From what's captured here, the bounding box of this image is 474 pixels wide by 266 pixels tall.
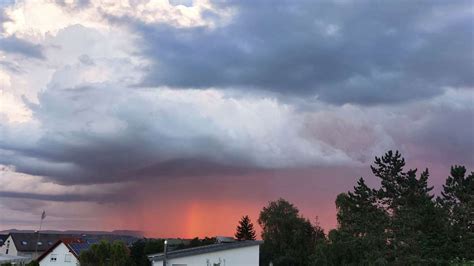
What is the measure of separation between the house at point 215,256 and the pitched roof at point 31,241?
225ft

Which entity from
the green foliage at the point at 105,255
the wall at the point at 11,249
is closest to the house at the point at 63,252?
the green foliage at the point at 105,255

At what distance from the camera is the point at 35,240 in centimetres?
10669

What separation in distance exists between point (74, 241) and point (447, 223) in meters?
45.6

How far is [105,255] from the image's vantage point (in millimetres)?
47375

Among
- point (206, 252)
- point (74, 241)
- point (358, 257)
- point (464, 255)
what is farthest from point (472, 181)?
point (74, 241)

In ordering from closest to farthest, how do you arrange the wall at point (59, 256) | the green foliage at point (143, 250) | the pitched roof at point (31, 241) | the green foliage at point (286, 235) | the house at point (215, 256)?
the house at point (215, 256), the green foliage at point (143, 250), the wall at point (59, 256), the green foliage at point (286, 235), the pitched roof at point (31, 241)

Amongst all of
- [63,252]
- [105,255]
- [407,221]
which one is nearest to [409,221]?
[407,221]

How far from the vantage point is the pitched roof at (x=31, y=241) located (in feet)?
338

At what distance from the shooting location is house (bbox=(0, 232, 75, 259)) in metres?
102

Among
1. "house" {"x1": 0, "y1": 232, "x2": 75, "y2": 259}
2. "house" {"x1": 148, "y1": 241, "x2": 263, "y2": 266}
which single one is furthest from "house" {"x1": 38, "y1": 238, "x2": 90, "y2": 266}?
"house" {"x1": 0, "y1": 232, "x2": 75, "y2": 259}

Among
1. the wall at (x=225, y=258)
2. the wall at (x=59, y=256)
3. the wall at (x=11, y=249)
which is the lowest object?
the wall at (x=225, y=258)

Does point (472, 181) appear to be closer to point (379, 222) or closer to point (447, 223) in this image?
point (447, 223)

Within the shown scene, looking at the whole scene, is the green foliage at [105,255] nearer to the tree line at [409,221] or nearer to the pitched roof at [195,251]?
the pitched roof at [195,251]

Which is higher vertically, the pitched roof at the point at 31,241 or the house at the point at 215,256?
the pitched roof at the point at 31,241
